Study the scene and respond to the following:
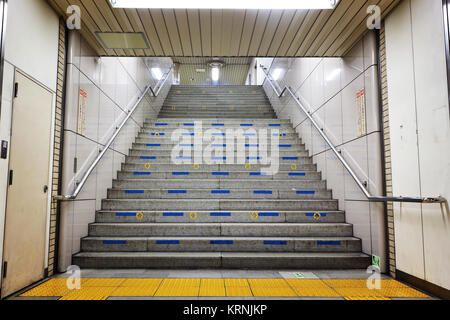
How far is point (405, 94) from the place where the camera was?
307 cm

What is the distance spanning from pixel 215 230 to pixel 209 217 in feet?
0.89

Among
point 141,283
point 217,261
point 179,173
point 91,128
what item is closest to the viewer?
point 141,283

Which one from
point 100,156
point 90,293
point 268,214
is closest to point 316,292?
point 268,214

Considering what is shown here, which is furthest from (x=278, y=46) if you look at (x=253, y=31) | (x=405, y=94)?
(x=405, y=94)

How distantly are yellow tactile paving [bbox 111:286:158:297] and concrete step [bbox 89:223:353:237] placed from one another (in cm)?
111

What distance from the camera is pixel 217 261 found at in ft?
11.6

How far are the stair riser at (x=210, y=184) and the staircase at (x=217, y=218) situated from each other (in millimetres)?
15

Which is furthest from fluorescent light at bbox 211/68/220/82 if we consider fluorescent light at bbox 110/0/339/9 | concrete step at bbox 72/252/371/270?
concrete step at bbox 72/252/371/270

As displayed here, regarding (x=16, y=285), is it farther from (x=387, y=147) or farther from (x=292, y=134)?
(x=292, y=134)

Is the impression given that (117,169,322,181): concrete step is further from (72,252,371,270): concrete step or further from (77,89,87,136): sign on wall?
(72,252,371,270): concrete step

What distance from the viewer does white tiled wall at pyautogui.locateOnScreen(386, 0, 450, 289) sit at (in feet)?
8.41

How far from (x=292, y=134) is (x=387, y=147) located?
10.0 ft

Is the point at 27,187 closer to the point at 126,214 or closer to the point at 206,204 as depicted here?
the point at 126,214

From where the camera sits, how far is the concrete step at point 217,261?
11.6 ft
